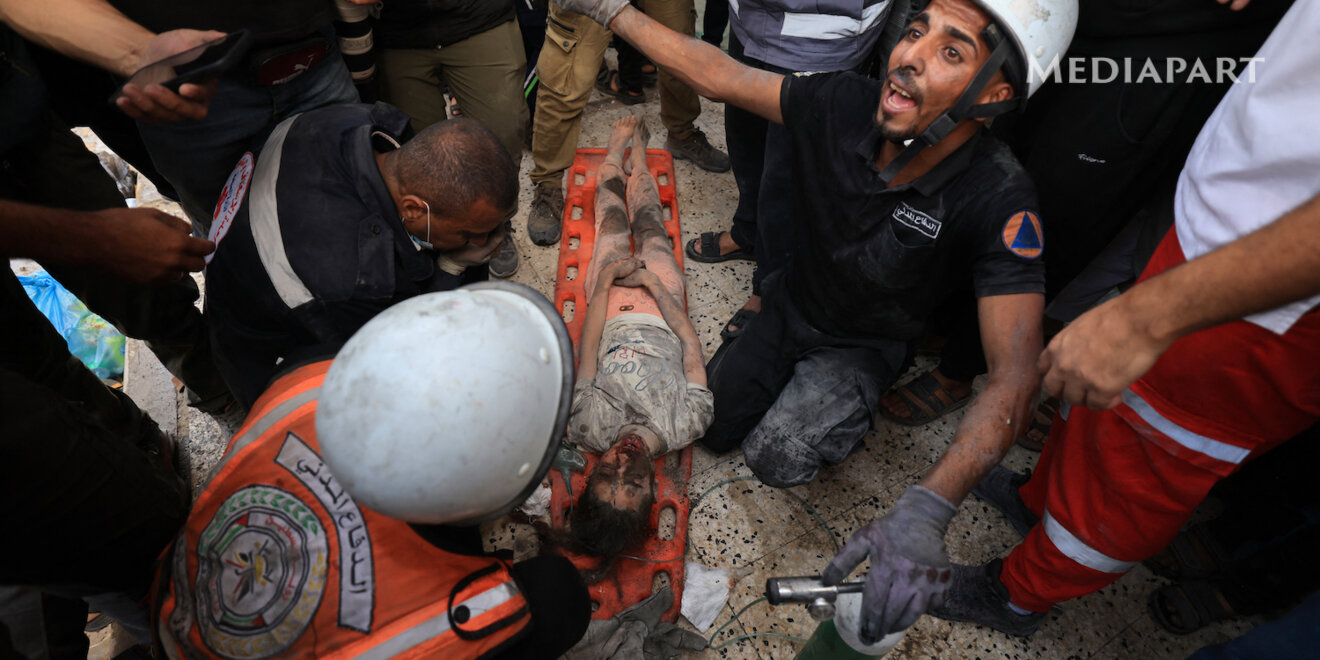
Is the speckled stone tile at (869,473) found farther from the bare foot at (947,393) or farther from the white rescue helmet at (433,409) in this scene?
the white rescue helmet at (433,409)

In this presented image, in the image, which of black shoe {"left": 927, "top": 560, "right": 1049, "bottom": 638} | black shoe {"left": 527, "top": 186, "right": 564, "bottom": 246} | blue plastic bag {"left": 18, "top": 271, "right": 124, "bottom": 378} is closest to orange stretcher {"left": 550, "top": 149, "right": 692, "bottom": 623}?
black shoe {"left": 527, "top": 186, "right": 564, "bottom": 246}

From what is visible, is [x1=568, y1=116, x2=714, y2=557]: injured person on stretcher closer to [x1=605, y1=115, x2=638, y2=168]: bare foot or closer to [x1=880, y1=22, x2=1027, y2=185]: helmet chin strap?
[x1=605, y1=115, x2=638, y2=168]: bare foot

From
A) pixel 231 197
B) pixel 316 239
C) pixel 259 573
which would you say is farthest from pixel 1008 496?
pixel 231 197

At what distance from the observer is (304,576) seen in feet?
4.31

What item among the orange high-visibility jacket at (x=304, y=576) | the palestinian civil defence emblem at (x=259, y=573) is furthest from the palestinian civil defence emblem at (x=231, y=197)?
the palestinian civil defence emblem at (x=259, y=573)

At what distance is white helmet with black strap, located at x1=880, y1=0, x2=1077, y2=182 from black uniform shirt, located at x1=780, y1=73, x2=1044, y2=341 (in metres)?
0.16

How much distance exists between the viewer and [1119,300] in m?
1.29

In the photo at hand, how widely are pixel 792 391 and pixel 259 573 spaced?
2.00 m

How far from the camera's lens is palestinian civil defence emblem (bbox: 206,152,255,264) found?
1.99 metres

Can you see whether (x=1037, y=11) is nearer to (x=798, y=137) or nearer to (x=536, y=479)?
(x=798, y=137)

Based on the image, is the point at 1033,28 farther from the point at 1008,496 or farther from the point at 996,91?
the point at 1008,496

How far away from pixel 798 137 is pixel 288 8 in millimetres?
1838

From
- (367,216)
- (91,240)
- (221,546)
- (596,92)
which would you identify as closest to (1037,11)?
(367,216)

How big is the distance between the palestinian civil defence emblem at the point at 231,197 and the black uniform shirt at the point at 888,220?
1893mm
